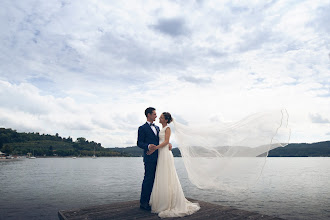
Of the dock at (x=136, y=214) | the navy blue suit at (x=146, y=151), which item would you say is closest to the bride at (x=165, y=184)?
the navy blue suit at (x=146, y=151)

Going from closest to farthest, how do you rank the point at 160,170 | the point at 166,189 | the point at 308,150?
the point at 166,189
the point at 160,170
the point at 308,150

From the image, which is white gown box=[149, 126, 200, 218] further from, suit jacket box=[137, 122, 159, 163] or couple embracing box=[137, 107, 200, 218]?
suit jacket box=[137, 122, 159, 163]

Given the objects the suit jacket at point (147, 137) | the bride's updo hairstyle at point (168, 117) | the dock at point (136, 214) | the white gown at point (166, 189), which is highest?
the bride's updo hairstyle at point (168, 117)

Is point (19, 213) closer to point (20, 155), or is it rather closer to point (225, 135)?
point (225, 135)

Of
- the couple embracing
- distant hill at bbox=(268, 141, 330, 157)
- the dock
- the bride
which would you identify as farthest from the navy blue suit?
distant hill at bbox=(268, 141, 330, 157)

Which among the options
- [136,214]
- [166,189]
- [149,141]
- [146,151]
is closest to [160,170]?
[166,189]

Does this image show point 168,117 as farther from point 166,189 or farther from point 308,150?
point 308,150

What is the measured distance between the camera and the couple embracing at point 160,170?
282 inches

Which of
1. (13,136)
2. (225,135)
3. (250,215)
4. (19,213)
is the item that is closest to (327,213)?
(250,215)

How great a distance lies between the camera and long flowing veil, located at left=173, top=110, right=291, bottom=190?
6.64 m

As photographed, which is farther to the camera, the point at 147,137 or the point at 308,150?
the point at 308,150

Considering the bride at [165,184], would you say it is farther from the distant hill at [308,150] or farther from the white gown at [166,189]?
the distant hill at [308,150]

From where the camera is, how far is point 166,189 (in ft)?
23.5

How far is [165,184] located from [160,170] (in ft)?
1.36
